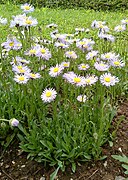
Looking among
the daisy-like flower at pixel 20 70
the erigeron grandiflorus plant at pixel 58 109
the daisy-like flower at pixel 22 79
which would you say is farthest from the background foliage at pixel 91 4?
the daisy-like flower at pixel 22 79

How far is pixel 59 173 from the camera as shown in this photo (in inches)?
95.6

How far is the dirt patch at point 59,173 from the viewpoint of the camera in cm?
241

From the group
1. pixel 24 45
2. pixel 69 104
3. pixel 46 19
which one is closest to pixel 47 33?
pixel 46 19

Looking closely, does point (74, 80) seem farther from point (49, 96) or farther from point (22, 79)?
point (22, 79)

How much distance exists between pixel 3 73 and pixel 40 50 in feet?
1.30

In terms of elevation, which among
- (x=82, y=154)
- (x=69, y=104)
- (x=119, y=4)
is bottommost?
(x=119, y=4)

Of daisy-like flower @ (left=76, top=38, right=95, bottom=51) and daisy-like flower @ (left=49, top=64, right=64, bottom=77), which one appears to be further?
daisy-like flower @ (left=76, top=38, right=95, bottom=51)

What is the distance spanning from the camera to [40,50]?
8.36 ft

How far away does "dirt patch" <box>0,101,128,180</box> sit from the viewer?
241cm

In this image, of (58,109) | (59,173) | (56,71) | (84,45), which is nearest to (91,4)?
(84,45)

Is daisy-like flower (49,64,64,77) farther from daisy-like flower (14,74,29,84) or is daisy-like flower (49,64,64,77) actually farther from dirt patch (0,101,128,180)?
dirt patch (0,101,128,180)

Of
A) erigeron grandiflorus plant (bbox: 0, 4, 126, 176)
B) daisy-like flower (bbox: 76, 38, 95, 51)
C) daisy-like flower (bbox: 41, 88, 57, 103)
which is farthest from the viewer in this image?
daisy-like flower (bbox: 76, 38, 95, 51)

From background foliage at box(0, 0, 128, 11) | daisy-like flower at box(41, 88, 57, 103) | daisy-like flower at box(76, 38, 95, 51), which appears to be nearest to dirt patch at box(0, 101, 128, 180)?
daisy-like flower at box(41, 88, 57, 103)

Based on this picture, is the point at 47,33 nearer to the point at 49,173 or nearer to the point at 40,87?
the point at 40,87
